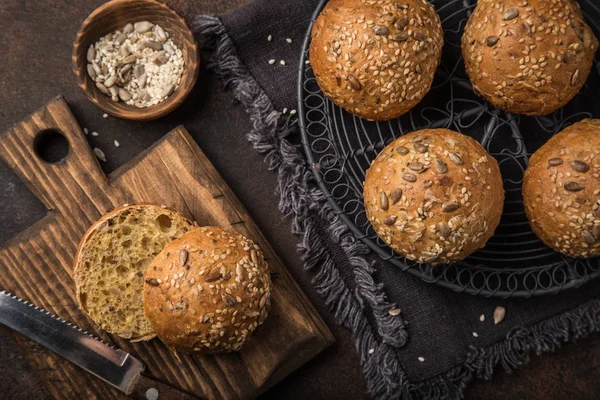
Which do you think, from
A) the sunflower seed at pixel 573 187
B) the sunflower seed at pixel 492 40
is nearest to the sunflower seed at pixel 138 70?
the sunflower seed at pixel 492 40

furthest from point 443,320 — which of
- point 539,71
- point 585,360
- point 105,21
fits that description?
point 105,21

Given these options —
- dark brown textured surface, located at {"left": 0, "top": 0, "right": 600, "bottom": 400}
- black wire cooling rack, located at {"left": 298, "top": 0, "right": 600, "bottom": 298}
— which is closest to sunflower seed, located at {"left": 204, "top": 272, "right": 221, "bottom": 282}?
dark brown textured surface, located at {"left": 0, "top": 0, "right": 600, "bottom": 400}

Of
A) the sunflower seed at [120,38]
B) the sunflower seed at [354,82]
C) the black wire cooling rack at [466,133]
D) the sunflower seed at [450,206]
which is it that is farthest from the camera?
the sunflower seed at [120,38]

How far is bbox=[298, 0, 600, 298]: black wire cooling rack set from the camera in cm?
236

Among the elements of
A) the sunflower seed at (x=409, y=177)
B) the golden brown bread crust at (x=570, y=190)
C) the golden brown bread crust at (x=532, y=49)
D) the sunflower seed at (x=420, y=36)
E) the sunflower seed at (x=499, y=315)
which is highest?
the sunflower seed at (x=420, y=36)

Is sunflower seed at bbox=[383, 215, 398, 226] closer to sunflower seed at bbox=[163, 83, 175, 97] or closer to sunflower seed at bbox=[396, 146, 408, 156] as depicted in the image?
sunflower seed at bbox=[396, 146, 408, 156]

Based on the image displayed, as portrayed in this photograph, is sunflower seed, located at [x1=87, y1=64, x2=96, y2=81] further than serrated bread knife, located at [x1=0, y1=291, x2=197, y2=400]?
Yes

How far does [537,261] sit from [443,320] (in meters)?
0.52

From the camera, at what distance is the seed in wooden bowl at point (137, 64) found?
2451mm

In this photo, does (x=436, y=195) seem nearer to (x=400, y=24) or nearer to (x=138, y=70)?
(x=400, y=24)

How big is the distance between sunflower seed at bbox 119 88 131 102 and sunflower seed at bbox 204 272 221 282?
100 cm

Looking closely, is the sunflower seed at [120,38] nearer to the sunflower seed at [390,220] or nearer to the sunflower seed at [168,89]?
the sunflower seed at [168,89]

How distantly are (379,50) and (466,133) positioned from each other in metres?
0.65

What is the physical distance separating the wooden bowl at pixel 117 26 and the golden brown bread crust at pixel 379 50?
663 mm
